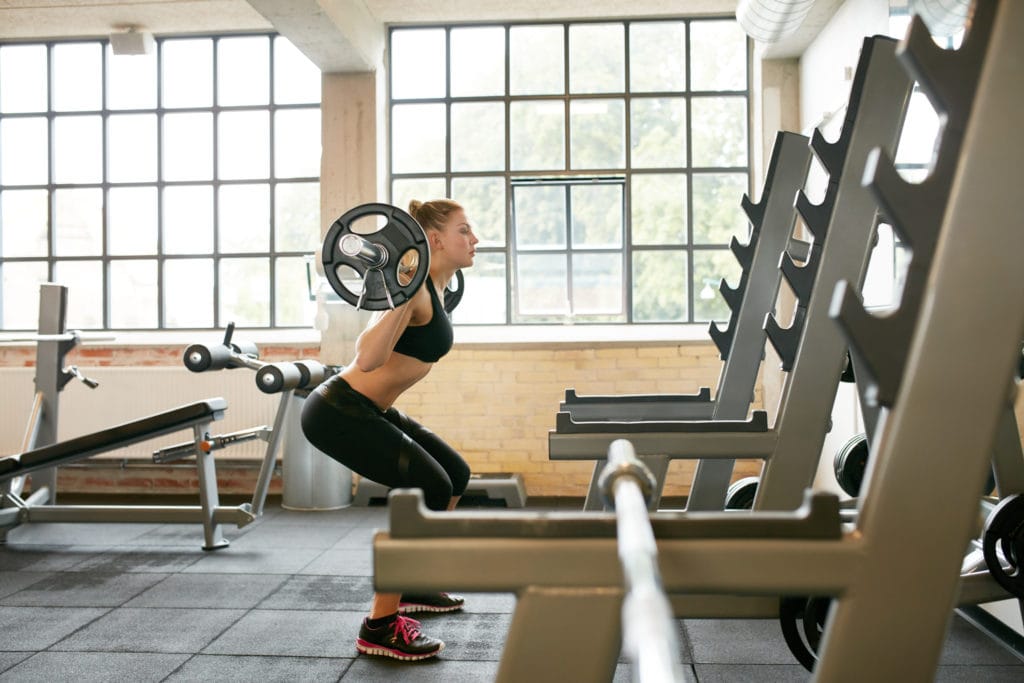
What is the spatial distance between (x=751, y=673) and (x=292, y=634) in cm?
145

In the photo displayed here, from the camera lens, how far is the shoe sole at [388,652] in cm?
257

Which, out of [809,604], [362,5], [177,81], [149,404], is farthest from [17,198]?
[809,604]

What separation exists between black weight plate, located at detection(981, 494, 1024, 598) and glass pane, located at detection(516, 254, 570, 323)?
3883 millimetres

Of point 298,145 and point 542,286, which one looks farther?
point 298,145

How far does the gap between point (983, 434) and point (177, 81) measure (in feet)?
20.3

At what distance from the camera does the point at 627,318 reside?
571cm

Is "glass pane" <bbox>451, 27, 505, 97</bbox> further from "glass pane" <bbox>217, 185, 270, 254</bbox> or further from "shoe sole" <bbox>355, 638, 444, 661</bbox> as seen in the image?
"shoe sole" <bbox>355, 638, 444, 661</bbox>

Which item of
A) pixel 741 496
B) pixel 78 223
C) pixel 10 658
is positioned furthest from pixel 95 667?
pixel 78 223

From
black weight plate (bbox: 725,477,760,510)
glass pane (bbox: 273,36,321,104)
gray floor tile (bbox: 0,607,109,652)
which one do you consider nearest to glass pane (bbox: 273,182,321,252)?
glass pane (bbox: 273,36,321,104)

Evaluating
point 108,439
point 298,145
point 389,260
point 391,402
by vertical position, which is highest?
point 298,145

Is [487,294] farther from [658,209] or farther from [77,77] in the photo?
[77,77]

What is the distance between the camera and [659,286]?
571 centimetres

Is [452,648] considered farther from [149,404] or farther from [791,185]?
[149,404]

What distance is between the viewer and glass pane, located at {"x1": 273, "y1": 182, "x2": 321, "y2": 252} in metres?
5.90
